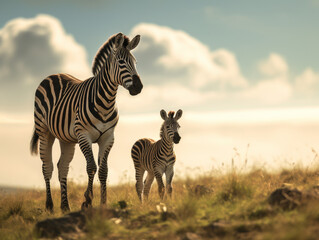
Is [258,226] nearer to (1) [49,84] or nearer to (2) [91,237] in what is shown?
(2) [91,237]

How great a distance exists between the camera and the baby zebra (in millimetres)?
11547

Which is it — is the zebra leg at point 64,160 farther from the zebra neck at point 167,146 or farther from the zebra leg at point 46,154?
the zebra neck at point 167,146

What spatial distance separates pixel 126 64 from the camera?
8930mm

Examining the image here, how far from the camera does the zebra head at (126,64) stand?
8.54 m

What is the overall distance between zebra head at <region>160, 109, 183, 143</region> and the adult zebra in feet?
8.02

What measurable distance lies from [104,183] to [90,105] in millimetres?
2041

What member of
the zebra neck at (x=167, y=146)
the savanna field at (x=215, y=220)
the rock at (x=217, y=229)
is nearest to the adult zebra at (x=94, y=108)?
the zebra neck at (x=167, y=146)

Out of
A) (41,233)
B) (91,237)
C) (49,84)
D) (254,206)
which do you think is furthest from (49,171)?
(254,206)

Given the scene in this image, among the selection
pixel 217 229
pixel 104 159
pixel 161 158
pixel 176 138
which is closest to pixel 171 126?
pixel 176 138

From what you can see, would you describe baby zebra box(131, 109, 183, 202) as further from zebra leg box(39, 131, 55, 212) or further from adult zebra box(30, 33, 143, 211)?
zebra leg box(39, 131, 55, 212)

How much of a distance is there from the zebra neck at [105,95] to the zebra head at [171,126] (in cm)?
270

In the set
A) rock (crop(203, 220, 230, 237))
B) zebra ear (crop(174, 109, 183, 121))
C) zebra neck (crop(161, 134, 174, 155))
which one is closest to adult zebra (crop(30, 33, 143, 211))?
zebra neck (crop(161, 134, 174, 155))

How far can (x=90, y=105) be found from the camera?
9.54 m

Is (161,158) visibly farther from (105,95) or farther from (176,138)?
(105,95)
